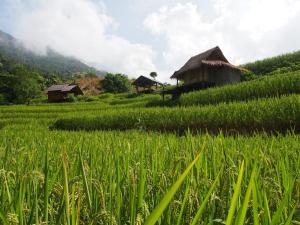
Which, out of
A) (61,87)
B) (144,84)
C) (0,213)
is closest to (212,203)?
(0,213)

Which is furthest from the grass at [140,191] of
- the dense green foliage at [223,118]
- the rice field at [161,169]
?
the dense green foliage at [223,118]

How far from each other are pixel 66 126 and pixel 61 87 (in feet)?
138

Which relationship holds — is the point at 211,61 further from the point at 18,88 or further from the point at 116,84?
the point at 18,88

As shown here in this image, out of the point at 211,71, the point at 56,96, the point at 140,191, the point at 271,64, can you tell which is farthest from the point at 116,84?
the point at 140,191

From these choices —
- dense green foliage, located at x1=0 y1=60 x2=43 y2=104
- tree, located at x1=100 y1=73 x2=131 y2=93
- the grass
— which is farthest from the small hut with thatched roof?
dense green foliage, located at x1=0 y1=60 x2=43 y2=104

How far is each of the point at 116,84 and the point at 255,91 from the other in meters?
50.9

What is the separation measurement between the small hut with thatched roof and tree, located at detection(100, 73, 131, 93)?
1417 inches

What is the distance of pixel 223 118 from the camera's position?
1192 cm

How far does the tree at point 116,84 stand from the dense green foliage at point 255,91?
4537cm

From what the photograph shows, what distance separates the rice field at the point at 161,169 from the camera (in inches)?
38.8

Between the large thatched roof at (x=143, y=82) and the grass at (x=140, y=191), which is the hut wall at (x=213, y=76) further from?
the grass at (x=140, y=191)

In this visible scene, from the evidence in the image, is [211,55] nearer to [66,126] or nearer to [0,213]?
[66,126]

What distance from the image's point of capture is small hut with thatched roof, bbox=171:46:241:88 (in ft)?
93.8

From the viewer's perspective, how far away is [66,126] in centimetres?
2086
